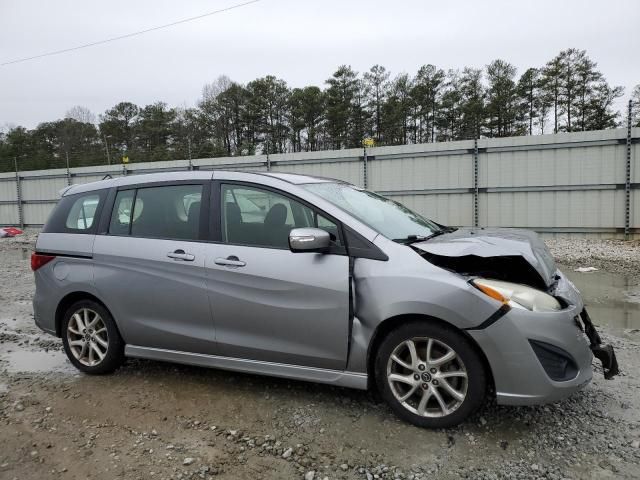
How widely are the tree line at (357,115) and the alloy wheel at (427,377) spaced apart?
102ft

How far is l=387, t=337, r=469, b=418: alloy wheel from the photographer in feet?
9.28

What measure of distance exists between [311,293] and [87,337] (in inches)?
84.6

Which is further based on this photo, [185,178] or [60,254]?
[60,254]

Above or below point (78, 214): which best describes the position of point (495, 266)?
below

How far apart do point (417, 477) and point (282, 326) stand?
1226 millimetres

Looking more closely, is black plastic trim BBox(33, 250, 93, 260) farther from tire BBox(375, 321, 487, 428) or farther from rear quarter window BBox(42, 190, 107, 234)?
tire BBox(375, 321, 487, 428)

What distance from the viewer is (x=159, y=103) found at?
5334 centimetres

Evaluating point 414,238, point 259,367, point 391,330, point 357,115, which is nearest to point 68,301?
point 259,367

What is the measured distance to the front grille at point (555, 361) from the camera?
8.73 feet

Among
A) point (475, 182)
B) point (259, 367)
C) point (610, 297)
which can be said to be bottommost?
point (610, 297)

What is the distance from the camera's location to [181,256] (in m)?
3.59

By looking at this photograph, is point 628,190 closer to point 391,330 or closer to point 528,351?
point 528,351

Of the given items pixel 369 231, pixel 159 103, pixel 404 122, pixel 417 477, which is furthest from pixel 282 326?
pixel 159 103

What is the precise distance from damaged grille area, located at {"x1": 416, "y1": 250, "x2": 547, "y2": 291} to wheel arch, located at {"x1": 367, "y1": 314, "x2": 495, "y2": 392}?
1.09 feet
